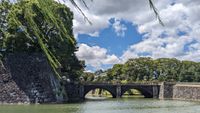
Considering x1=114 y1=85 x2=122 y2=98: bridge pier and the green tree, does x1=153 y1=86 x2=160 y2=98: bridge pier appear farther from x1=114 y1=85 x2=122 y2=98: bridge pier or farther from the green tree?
the green tree

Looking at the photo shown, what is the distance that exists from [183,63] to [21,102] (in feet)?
248

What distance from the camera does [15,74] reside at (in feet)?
154

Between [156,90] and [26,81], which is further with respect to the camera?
[156,90]

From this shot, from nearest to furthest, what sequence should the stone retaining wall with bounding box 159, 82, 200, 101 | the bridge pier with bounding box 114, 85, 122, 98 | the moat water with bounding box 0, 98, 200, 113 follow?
the moat water with bounding box 0, 98, 200, 113 → the stone retaining wall with bounding box 159, 82, 200, 101 → the bridge pier with bounding box 114, 85, 122, 98

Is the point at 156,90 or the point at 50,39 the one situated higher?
the point at 50,39

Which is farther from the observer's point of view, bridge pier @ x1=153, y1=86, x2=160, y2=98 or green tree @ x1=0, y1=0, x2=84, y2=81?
bridge pier @ x1=153, y1=86, x2=160, y2=98

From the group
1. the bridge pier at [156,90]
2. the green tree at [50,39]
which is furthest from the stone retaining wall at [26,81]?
the bridge pier at [156,90]

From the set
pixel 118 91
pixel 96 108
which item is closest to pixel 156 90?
pixel 118 91

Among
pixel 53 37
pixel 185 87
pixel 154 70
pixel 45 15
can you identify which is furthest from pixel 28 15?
pixel 154 70

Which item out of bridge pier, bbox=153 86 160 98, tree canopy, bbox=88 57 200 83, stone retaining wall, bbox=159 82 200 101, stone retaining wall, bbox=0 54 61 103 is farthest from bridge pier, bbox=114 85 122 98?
tree canopy, bbox=88 57 200 83

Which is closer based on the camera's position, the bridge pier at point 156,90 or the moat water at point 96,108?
the moat water at point 96,108

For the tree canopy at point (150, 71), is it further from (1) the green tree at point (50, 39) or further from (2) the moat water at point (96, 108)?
(2) the moat water at point (96, 108)

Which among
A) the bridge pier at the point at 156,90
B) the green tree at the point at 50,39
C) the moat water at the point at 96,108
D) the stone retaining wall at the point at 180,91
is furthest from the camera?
the bridge pier at the point at 156,90

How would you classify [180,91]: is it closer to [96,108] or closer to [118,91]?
[118,91]
